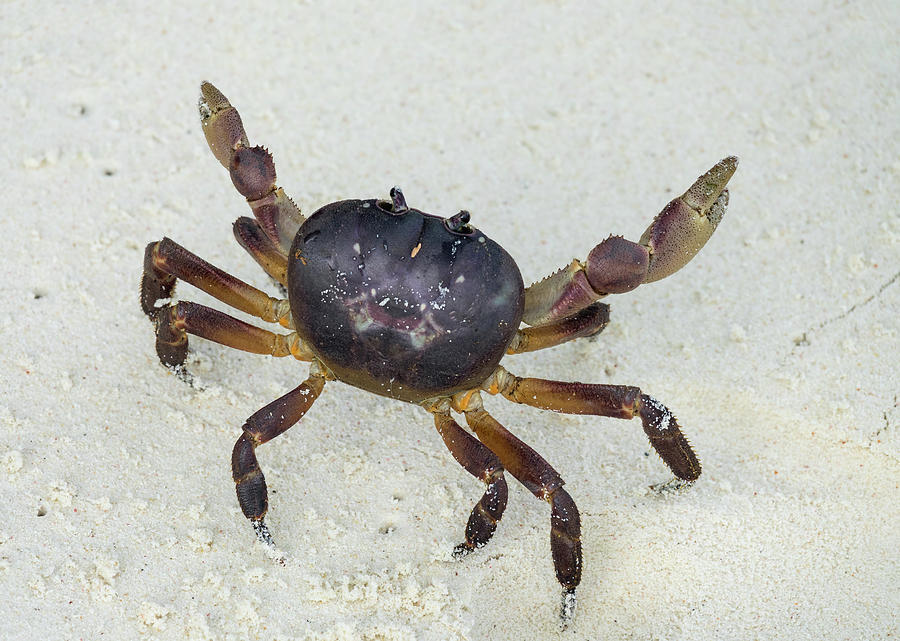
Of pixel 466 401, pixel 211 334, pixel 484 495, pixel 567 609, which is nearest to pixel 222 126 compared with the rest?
pixel 211 334

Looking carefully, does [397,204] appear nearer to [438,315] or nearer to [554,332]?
[438,315]

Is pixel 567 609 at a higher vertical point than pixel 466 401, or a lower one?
lower

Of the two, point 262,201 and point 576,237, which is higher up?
point 576,237

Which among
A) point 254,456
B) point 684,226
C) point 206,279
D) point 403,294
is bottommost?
point 254,456

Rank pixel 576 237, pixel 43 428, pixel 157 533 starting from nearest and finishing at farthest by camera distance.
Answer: pixel 157 533 → pixel 43 428 → pixel 576 237

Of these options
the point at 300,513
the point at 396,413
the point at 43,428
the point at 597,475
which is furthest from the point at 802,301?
the point at 43,428

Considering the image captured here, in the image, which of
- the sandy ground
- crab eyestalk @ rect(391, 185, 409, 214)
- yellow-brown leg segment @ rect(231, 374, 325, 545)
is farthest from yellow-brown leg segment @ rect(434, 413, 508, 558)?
crab eyestalk @ rect(391, 185, 409, 214)

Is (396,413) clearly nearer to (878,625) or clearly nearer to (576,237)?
(576,237)
